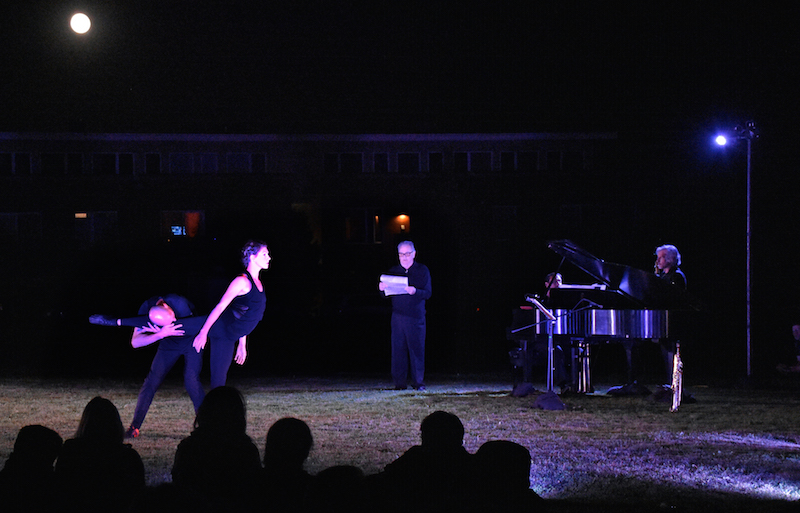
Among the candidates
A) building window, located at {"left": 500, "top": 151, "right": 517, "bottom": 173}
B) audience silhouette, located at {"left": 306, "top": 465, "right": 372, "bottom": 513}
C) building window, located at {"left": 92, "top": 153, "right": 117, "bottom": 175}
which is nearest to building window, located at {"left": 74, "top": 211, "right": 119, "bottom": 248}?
building window, located at {"left": 92, "top": 153, "right": 117, "bottom": 175}

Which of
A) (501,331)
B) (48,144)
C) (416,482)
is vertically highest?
(48,144)

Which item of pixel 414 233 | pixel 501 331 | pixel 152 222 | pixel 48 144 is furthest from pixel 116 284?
pixel 501 331

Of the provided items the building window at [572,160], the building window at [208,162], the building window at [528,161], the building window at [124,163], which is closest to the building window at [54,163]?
the building window at [124,163]

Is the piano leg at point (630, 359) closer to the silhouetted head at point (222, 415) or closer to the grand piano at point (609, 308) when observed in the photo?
the grand piano at point (609, 308)

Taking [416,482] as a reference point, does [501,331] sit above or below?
below

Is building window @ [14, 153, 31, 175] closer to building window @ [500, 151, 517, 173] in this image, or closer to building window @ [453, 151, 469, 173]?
building window @ [453, 151, 469, 173]

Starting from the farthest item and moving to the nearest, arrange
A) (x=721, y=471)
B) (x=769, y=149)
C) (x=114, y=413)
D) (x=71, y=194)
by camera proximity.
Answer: (x=71, y=194) → (x=769, y=149) → (x=721, y=471) → (x=114, y=413)

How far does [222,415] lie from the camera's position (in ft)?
13.0

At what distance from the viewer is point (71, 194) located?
40.8 metres

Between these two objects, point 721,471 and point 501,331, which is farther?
point 501,331

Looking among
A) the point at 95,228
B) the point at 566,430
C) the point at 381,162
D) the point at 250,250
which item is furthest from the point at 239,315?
the point at 381,162

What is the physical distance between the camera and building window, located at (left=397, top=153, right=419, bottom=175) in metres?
44.4

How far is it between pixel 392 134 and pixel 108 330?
21.4 m

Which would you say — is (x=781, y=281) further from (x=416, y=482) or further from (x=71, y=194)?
(x=416, y=482)
